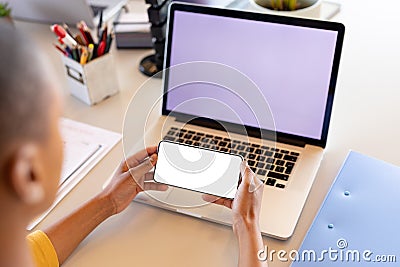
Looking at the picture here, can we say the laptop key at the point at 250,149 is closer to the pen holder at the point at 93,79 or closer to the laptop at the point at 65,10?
the pen holder at the point at 93,79

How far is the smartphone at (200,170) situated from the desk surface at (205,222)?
0.18 ft

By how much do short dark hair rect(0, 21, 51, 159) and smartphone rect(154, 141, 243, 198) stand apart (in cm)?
41

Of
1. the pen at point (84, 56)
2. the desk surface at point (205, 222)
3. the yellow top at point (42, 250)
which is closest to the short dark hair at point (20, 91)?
the desk surface at point (205, 222)

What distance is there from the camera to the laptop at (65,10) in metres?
1.38

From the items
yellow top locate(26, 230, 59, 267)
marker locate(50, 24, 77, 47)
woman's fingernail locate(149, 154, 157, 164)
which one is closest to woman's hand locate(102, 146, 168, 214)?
woman's fingernail locate(149, 154, 157, 164)

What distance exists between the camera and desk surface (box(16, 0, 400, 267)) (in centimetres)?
82

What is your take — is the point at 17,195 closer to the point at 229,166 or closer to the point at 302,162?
the point at 229,166

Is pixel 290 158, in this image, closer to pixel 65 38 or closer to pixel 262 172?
pixel 262 172

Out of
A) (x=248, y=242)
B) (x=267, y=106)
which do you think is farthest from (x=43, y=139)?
(x=267, y=106)

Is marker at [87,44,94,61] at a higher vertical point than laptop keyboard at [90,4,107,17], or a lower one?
higher

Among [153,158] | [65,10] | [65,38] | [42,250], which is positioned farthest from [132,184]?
[65,10]

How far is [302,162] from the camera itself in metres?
0.92

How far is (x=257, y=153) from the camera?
928mm

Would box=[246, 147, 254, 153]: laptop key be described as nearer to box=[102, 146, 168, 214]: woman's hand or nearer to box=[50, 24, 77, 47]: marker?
box=[102, 146, 168, 214]: woman's hand
